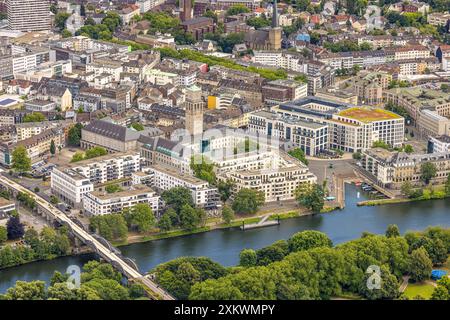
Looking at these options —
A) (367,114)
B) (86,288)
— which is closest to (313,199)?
(367,114)

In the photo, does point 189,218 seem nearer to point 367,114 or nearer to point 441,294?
point 441,294

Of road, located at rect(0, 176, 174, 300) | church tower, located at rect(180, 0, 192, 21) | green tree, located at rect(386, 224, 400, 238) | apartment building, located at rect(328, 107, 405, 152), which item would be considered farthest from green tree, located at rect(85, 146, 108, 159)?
church tower, located at rect(180, 0, 192, 21)

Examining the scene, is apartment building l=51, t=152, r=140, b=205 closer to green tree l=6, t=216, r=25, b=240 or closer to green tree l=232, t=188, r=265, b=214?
green tree l=6, t=216, r=25, b=240

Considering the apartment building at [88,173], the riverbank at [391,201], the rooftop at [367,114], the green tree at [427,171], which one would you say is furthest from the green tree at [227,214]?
the rooftop at [367,114]

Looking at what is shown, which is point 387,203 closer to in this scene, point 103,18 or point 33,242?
point 33,242

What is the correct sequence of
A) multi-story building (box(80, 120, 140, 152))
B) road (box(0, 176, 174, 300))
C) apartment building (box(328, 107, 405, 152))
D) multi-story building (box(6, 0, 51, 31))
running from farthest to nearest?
1. multi-story building (box(6, 0, 51, 31))
2. apartment building (box(328, 107, 405, 152))
3. multi-story building (box(80, 120, 140, 152))
4. road (box(0, 176, 174, 300))
